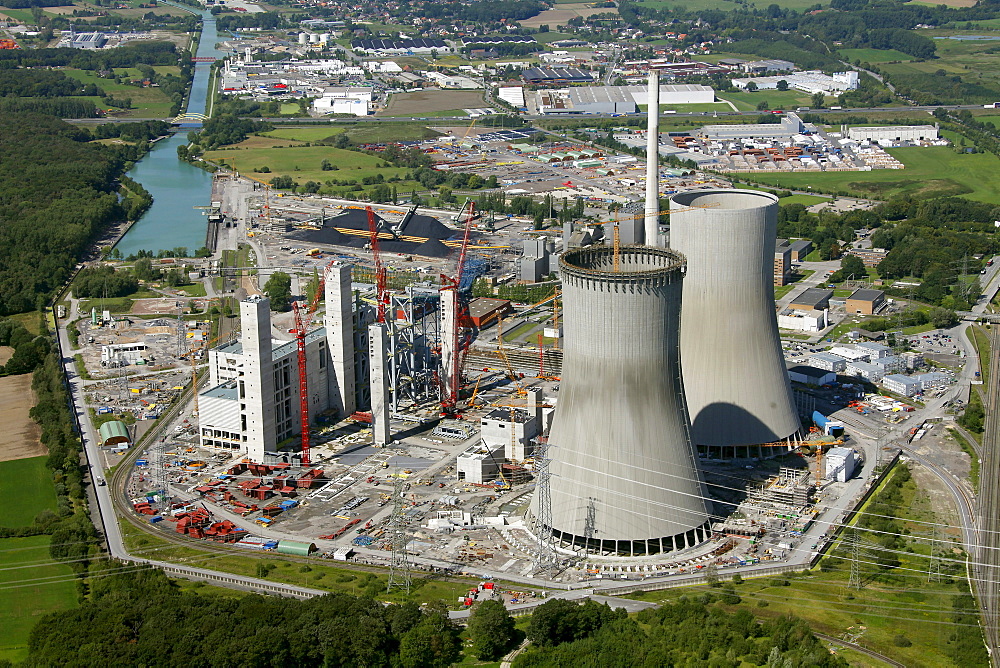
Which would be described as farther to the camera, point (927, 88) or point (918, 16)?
point (918, 16)

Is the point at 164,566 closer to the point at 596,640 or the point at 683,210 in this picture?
the point at 596,640

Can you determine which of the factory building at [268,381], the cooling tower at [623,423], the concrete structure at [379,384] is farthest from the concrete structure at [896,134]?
the cooling tower at [623,423]

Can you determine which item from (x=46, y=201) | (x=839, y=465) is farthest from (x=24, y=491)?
(x=46, y=201)

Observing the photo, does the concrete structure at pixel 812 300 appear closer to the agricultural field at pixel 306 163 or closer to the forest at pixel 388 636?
the forest at pixel 388 636

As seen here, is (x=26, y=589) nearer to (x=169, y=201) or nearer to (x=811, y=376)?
(x=811, y=376)

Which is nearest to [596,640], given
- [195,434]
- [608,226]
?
[195,434]

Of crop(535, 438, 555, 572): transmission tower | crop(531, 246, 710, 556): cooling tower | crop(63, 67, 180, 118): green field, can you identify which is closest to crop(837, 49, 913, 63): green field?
crop(63, 67, 180, 118): green field

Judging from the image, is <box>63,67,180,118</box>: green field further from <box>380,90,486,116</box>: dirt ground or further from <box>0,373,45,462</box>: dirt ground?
<box>0,373,45,462</box>: dirt ground
